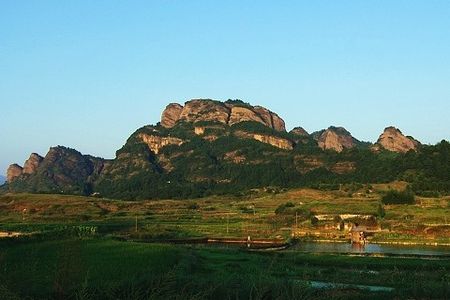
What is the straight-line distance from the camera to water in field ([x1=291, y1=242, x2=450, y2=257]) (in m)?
53.9

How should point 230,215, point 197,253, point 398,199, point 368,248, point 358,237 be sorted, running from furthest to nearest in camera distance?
1. point 230,215
2. point 398,199
3. point 358,237
4. point 368,248
5. point 197,253

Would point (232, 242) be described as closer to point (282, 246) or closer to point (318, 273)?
point (282, 246)

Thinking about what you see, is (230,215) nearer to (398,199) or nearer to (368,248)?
(398,199)

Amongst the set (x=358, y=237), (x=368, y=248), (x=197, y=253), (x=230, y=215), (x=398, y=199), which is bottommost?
(x=368, y=248)

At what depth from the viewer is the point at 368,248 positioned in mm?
58406

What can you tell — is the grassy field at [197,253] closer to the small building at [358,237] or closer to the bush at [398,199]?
the bush at [398,199]

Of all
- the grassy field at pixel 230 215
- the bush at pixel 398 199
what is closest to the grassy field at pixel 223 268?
the grassy field at pixel 230 215

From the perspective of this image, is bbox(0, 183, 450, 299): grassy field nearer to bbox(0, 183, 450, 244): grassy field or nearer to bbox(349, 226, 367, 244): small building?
bbox(0, 183, 450, 244): grassy field

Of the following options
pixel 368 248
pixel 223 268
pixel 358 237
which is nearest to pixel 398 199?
pixel 358 237

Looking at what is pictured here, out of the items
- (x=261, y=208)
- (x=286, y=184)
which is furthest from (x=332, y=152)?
(x=261, y=208)

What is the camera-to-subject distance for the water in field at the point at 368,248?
53.9 metres

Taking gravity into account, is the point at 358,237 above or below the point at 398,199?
below

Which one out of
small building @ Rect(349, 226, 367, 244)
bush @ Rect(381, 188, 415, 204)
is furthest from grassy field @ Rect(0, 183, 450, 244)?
small building @ Rect(349, 226, 367, 244)

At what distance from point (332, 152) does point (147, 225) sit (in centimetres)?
11575
